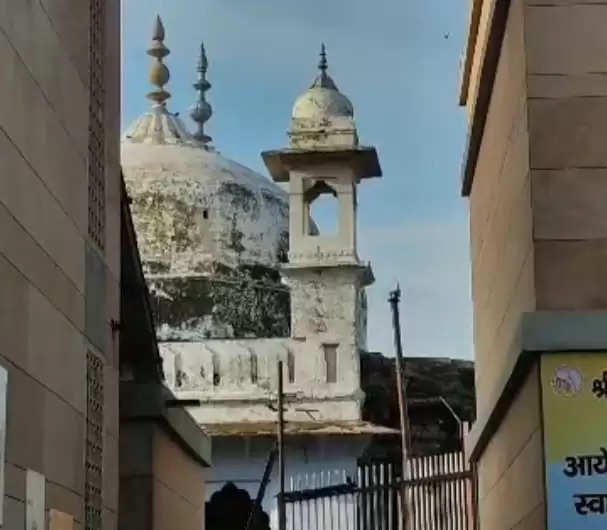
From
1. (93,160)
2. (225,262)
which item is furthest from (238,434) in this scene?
(93,160)

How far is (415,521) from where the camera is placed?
54.8 feet

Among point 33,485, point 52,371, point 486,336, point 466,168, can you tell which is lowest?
point 33,485

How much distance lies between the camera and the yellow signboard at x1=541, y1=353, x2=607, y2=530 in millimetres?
7211

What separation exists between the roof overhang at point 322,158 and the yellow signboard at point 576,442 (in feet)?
57.0

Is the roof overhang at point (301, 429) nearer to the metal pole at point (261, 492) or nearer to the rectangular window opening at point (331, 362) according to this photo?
the metal pole at point (261, 492)

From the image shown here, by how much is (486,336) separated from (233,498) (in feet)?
44.1

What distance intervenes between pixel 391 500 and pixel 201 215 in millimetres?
9772

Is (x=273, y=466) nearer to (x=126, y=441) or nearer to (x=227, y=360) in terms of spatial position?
(x=227, y=360)

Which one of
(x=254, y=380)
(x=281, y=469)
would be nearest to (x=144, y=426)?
(x=281, y=469)

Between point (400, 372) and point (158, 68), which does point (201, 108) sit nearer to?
point (158, 68)

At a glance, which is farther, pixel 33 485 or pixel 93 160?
pixel 93 160

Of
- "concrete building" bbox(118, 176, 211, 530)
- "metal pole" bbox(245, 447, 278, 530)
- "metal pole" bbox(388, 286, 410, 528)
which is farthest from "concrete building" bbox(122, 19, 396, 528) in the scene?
"concrete building" bbox(118, 176, 211, 530)

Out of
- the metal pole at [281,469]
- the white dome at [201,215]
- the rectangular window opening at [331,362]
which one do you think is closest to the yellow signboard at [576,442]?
the metal pole at [281,469]

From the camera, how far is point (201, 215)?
27.3 m
